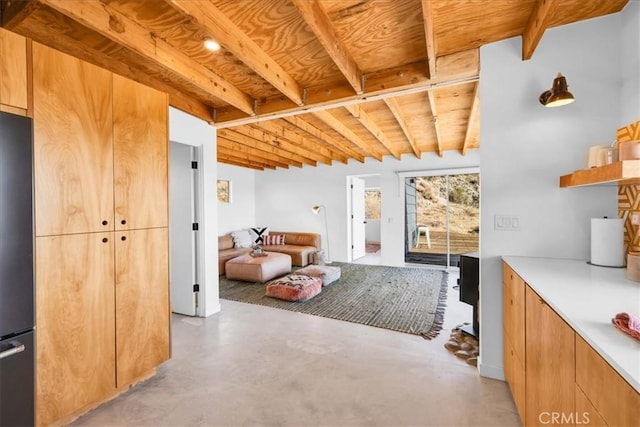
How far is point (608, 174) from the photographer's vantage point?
145 centimetres

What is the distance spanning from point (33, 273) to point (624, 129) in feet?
11.6

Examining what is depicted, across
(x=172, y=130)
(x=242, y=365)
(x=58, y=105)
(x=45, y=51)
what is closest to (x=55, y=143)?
(x=58, y=105)

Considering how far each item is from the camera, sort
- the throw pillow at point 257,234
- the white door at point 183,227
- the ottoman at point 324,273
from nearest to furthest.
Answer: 1. the white door at point 183,227
2. the ottoman at point 324,273
3. the throw pillow at point 257,234

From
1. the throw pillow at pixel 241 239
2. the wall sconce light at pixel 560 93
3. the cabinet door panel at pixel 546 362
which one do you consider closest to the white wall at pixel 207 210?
the throw pillow at pixel 241 239

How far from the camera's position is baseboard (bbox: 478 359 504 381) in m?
2.11

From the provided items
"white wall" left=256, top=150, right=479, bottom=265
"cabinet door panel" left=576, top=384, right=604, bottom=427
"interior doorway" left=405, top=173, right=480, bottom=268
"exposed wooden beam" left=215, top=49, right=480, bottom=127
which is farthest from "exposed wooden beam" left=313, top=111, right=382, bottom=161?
"cabinet door panel" left=576, top=384, right=604, bottom=427

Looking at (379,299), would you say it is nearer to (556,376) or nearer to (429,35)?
(556,376)

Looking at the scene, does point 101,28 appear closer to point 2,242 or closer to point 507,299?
point 2,242

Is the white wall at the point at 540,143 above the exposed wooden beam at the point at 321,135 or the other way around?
the other way around

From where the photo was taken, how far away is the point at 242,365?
2.34m

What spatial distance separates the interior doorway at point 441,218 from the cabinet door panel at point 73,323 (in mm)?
5596

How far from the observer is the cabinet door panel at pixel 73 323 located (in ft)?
4.99

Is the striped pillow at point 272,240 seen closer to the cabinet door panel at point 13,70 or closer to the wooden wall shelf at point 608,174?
the cabinet door panel at point 13,70

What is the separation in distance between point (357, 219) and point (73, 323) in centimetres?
618
